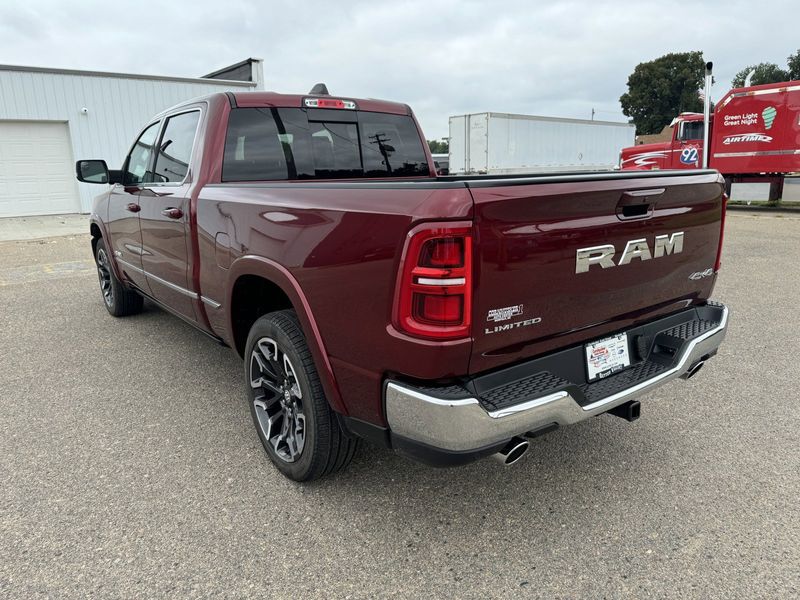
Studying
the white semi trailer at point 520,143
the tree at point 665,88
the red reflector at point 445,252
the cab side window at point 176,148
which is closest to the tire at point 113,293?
the cab side window at point 176,148

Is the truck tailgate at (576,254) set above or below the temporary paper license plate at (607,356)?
above

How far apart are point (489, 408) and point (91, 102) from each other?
19.0m

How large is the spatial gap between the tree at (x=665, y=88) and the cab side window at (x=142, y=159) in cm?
6686

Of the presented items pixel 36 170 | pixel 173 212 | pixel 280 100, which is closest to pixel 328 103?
pixel 280 100

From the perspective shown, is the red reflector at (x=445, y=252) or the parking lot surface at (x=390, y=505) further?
the parking lot surface at (x=390, y=505)

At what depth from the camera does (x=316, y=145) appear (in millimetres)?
3717

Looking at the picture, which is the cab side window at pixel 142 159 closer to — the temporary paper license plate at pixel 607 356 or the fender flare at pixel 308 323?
the fender flare at pixel 308 323

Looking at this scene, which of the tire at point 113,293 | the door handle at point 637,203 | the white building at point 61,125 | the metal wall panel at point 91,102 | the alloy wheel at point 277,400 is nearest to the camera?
the door handle at point 637,203

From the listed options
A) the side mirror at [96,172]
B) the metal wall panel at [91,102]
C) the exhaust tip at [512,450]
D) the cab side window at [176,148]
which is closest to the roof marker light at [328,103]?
the cab side window at [176,148]

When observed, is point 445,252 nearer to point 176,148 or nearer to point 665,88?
point 176,148

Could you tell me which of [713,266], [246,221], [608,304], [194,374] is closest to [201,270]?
[246,221]

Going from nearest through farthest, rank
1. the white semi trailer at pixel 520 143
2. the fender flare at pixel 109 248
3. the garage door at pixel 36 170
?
the fender flare at pixel 109 248 → the garage door at pixel 36 170 → the white semi trailer at pixel 520 143

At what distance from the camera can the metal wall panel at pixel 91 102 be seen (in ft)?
53.2

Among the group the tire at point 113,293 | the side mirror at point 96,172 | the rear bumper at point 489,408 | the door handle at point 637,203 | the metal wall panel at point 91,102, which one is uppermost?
the metal wall panel at point 91,102
